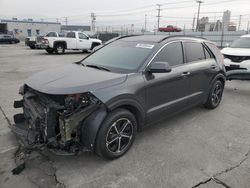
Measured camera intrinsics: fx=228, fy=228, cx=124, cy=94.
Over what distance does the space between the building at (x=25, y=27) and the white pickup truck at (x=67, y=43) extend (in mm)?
38059

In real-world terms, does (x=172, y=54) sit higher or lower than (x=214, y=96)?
higher

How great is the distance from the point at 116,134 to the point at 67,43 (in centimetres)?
1682

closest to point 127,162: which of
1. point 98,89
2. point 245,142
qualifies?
point 98,89

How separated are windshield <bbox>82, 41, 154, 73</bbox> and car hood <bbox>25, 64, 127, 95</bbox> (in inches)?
11.2

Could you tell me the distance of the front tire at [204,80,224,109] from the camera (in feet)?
16.8

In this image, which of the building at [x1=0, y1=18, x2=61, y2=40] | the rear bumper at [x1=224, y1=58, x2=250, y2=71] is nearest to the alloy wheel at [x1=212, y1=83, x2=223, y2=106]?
the rear bumper at [x1=224, y1=58, x2=250, y2=71]

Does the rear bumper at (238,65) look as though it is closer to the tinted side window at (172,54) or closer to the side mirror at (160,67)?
the tinted side window at (172,54)

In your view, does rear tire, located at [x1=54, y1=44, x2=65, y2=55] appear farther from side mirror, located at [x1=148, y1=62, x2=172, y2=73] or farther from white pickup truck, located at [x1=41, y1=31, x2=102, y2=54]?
side mirror, located at [x1=148, y1=62, x2=172, y2=73]

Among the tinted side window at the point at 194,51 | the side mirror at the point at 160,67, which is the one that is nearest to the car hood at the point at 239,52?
the tinted side window at the point at 194,51

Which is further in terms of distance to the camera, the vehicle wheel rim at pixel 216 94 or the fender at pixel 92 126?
the vehicle wheel rim at pixel 216 94

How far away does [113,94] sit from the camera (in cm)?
300

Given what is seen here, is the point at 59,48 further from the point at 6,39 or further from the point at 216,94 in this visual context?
the point at 6,39

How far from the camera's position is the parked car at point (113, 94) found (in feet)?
9.45

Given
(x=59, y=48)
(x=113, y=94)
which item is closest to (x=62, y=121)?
(x=113, y=94)
